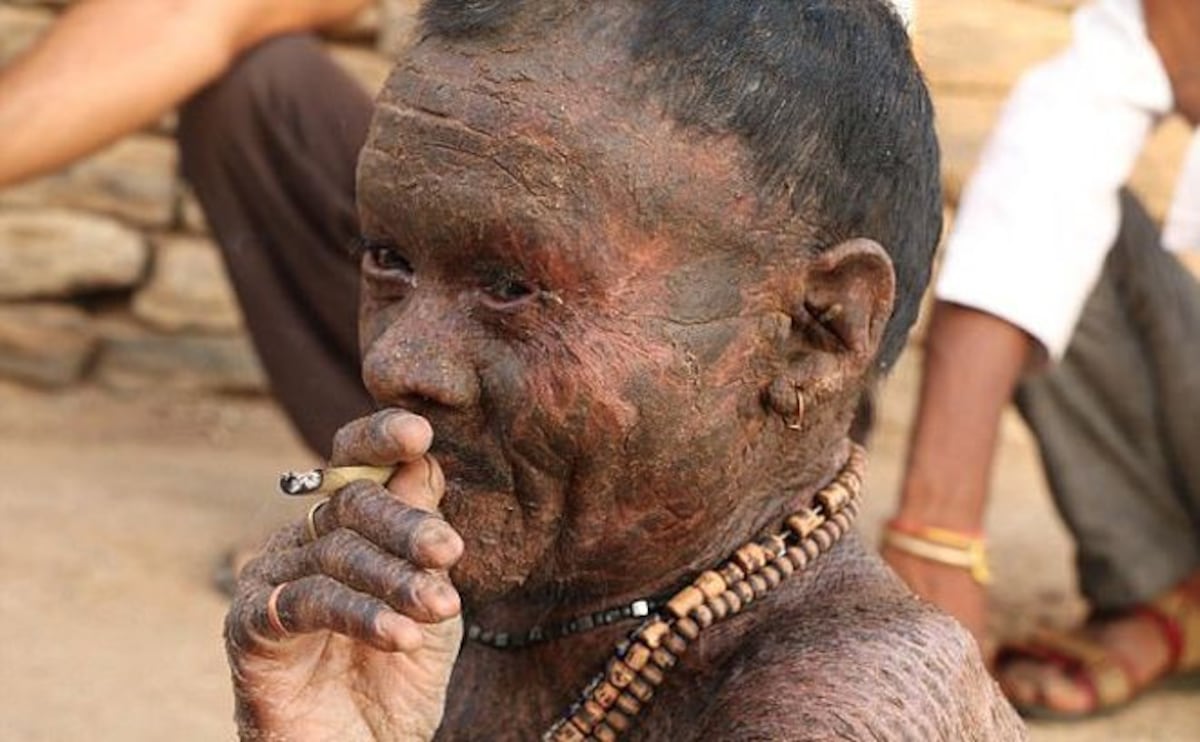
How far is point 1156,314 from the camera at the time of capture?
3.98m

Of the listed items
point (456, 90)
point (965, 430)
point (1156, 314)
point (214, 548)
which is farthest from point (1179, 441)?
point (456, 90)

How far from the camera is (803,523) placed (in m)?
2.15

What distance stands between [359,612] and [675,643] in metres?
0.42

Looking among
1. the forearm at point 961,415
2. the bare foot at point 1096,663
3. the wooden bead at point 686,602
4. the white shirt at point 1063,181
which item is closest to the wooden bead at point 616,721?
the wooden bead at point 686,602

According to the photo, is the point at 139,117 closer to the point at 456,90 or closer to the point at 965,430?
the point at 965,430

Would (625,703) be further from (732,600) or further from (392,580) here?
(392,580)

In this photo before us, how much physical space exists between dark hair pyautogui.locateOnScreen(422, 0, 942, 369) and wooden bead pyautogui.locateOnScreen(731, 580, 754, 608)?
12.5 inches

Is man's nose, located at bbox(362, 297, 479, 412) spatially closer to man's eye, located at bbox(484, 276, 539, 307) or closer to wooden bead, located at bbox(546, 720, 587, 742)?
man's eye, located at bbox(484, 276, 539, 307)

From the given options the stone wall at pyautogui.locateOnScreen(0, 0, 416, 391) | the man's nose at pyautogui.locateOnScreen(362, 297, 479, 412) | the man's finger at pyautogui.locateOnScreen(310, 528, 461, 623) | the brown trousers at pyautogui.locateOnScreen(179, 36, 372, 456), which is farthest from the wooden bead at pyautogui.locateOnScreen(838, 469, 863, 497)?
the stone wall at pyautogui.locateOnScreen(0, 0, 416, 391)

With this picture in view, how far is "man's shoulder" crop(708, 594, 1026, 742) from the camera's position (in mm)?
1918

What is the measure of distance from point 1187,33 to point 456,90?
1859 mm

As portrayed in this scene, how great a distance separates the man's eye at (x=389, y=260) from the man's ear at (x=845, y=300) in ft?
1.15

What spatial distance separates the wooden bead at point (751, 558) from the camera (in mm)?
2113

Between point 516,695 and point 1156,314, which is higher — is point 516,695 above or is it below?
above
